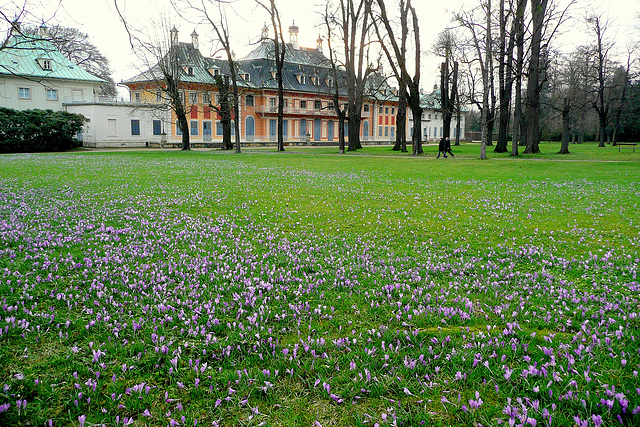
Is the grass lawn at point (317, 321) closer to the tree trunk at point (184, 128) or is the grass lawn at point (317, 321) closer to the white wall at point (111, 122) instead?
the tree trunk at point (184, 128)

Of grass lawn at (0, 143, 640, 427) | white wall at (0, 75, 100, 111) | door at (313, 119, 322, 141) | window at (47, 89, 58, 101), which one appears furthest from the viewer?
door at (313, 119, 322, 141)

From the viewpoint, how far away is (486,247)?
6.41 meters

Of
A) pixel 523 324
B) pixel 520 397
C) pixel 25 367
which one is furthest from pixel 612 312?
pixel 25 367

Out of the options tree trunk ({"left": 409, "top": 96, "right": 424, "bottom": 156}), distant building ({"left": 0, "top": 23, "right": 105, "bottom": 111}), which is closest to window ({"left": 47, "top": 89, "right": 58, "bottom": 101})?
distant building ({"left": 0, "top": 23, "right": 105, "bottom": 111})

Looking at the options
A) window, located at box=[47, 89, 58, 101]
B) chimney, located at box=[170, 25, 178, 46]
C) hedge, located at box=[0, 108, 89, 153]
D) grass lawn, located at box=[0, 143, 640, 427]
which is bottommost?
grass lawn, located at box=[0, 143, 640, 427]

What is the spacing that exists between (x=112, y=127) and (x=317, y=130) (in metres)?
32.3

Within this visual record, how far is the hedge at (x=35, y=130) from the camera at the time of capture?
39125 mm

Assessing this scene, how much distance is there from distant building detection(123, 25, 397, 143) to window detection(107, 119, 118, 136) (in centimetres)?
468

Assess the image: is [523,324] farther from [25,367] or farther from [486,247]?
[25,367]

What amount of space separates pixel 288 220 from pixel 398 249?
9.05ft

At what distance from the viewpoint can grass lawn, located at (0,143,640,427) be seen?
260 centimetres

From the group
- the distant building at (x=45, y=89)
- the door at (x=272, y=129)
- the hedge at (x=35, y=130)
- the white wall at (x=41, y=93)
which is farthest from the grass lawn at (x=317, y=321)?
the door at (x=272, y=129)

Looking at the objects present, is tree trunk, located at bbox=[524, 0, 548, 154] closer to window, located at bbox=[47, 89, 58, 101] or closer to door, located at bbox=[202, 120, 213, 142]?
door, located at bbox=[202, 120, 213, 142]

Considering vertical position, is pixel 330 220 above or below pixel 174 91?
below
